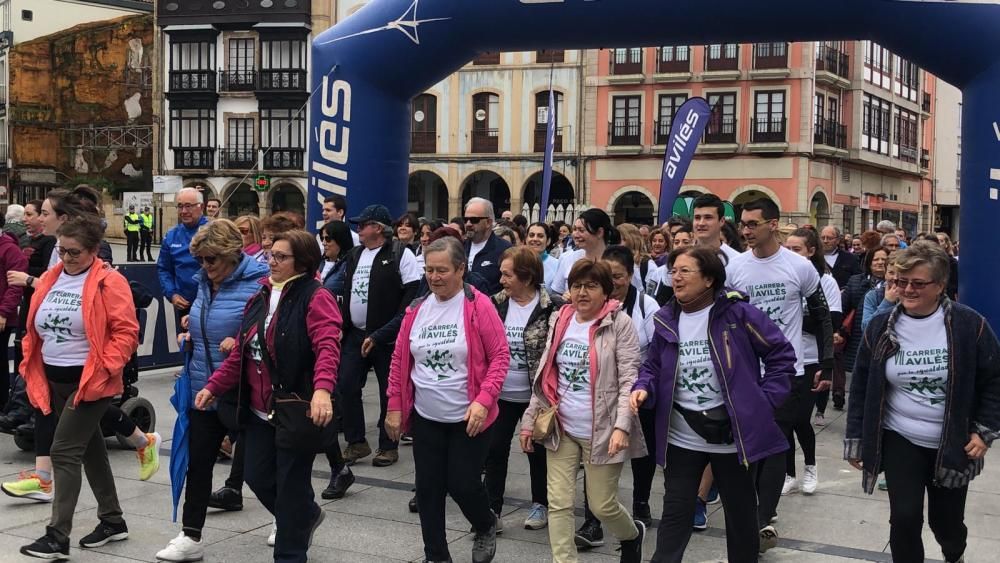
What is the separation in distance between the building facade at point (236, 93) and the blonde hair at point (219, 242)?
3698 cm

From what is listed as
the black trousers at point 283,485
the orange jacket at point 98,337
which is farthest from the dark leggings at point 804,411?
the orange jacket at point 98,337

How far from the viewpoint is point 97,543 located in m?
5.40

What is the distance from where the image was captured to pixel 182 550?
511cm

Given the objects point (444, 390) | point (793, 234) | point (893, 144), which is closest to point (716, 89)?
point (893, 144)

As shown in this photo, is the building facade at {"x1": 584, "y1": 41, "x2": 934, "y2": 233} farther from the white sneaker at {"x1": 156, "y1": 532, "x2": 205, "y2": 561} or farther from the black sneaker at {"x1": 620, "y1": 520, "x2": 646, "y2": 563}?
the white sneaker at {"x1": 156, "y1": 532, "x2": 205, "y2": 561}

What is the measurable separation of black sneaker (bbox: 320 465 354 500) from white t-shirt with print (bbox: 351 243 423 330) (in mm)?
1251

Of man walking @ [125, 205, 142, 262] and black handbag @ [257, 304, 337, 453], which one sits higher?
man walking @ [125, 205, 142, 262]

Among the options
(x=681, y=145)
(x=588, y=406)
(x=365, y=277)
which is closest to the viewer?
(x=588, y=406)

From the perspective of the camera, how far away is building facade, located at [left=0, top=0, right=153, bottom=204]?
155 ft

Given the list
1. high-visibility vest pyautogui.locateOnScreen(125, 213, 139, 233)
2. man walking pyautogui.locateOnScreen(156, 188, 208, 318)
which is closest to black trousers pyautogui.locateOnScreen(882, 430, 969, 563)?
man walking pyautogui.locateOnScreen(156, 188, 208, 318)

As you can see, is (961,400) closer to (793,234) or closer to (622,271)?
(622,271)

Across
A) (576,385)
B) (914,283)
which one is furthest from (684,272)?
(914,283)

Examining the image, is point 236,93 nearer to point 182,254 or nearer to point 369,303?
point 182,254

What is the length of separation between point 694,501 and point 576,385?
30.5 inches
